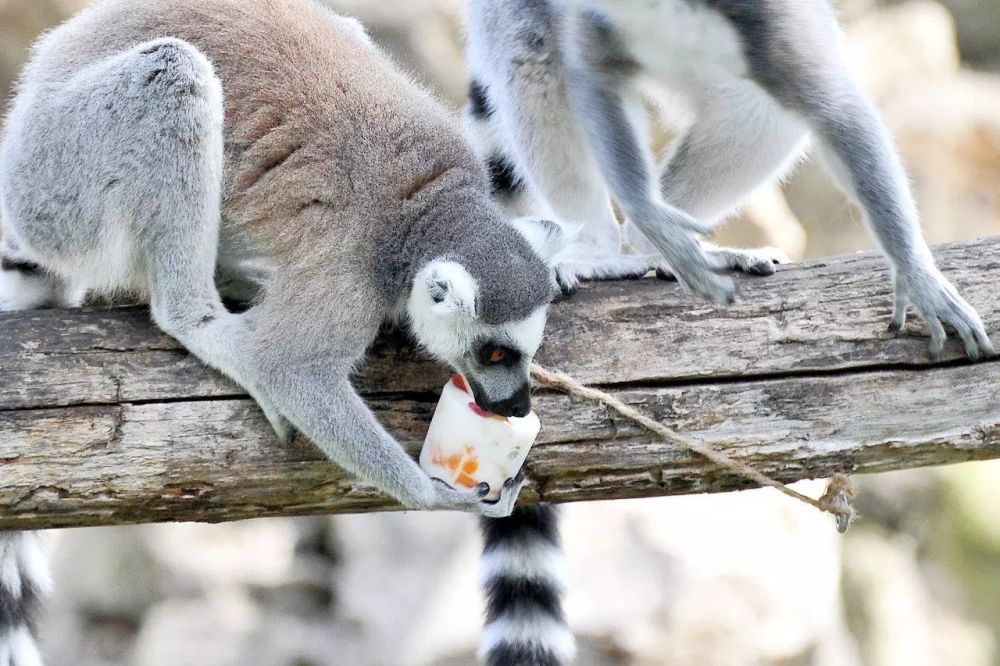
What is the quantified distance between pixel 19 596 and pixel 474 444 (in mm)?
1634

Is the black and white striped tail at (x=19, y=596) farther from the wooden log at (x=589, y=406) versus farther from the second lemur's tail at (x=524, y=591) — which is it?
the second lemur's tail at (x=524, y=591)

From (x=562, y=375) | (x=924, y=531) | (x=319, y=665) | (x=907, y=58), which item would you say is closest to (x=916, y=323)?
(x=562, y=375)

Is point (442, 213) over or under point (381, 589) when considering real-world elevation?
over

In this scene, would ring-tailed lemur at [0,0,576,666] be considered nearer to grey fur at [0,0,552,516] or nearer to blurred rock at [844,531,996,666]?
grey fur at [0,0,552,516]

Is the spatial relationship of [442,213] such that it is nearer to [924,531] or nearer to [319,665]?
[319,665]

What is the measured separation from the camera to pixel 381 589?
6820 millimetres

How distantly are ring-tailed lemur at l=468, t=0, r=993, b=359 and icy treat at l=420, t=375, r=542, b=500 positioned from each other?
2.44 ft

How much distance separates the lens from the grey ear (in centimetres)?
325

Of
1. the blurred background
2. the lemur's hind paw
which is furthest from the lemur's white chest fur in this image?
the blurred background

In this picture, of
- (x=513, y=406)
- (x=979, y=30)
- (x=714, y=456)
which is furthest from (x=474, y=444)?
(x=979, y=30)

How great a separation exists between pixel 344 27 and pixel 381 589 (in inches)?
167

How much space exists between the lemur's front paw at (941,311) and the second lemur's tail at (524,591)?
1476 mm

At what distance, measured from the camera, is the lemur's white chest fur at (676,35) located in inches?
144

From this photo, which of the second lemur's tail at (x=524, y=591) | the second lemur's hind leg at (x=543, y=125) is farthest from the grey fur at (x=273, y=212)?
the second lemur's hind leg at (x=543, y=125)
